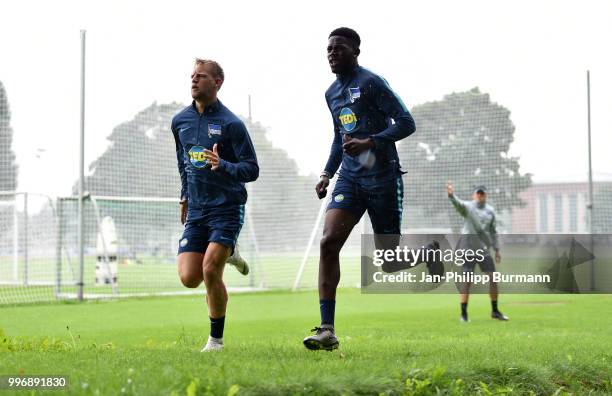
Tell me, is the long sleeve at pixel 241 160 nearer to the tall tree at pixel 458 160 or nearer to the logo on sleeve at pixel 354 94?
the logo on sleeve at pixel 354 94

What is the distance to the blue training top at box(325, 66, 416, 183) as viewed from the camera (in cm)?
766

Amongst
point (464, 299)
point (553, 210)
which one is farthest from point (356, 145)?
point (553, 210)

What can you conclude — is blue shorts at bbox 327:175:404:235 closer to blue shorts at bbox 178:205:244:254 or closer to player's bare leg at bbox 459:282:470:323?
blue shorts at bbox 178:205:244:254

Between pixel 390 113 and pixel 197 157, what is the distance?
1.70m

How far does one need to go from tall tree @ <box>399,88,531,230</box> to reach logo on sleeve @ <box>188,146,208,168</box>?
1858 cm

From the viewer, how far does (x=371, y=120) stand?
25.5ft

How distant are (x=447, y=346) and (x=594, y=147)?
17551 millimetres

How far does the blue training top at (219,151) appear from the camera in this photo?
305 inches

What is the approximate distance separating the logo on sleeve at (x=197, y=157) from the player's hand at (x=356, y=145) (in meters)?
1.21

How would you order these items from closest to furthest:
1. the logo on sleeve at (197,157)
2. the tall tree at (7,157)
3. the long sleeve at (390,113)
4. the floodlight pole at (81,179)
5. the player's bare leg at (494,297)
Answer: the long sleeve at (390,113)
the logo on sleeve at (197,157)
the player's bare leg at (494,297)
the floodlight pole at (81,179)
the tall tree at (7,157)

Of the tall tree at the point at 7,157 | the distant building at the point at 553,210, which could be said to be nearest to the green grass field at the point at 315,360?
the tall tree at the point at 7,157

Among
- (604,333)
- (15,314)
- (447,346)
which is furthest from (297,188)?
(447,346)

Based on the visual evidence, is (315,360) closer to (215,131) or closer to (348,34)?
(215,131)

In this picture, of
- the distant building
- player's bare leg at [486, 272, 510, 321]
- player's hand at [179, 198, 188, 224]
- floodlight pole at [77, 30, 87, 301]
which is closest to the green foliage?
the distant building
